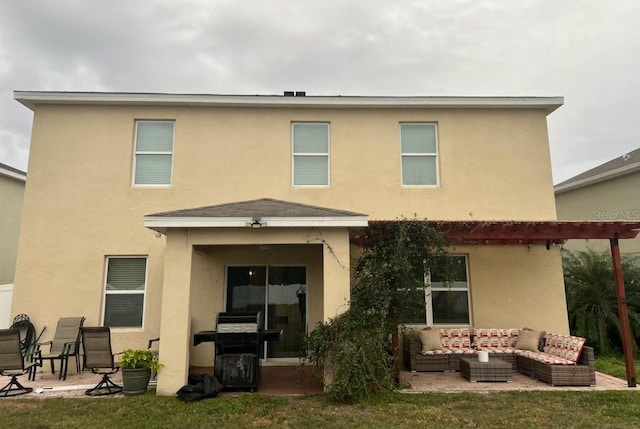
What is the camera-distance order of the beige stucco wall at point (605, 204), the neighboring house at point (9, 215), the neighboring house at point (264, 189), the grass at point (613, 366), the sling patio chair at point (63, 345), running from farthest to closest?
the neighboring house at point (9, 215) < the beige stucco wall at point (605, 204) < the neighboring house at point (264, 189) < the grass at point (613, 366) < the sling patio chair at point (63, 345)

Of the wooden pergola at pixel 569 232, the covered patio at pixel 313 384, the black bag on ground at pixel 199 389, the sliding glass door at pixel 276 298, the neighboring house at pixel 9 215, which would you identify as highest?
the neighboring house at pixel 9 215

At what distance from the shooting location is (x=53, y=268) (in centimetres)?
923

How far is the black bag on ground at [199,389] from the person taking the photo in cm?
644

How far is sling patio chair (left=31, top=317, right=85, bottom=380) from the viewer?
8023mm

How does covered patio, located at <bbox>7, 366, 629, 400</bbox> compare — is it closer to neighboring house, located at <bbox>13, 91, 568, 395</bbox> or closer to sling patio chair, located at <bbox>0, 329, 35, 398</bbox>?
sling patio chair, located at <bbox>0, 329, 35, 398</bbox>

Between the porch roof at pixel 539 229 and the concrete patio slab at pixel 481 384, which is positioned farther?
the porch roof at pixel 539 229

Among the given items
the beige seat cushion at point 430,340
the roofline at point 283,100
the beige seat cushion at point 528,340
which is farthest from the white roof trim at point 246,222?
the beige seat cushion at point 528,340

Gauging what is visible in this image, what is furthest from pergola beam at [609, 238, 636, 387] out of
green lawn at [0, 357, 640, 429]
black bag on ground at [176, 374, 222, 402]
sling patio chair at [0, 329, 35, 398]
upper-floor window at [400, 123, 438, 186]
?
sling patio chair at [0, 329, 35, 398]

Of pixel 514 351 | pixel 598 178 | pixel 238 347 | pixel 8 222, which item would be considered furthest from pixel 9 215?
pixel 598 178

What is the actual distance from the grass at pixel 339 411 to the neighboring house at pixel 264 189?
2.98 meters

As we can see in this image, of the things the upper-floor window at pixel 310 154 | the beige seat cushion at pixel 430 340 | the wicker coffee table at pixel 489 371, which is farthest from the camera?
the upper-floor window at pixel 310 154

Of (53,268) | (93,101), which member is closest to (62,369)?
(53,268)

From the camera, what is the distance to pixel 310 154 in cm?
1014

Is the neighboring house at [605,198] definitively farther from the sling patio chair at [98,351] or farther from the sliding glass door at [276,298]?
the sling patio chair at [98,351]
